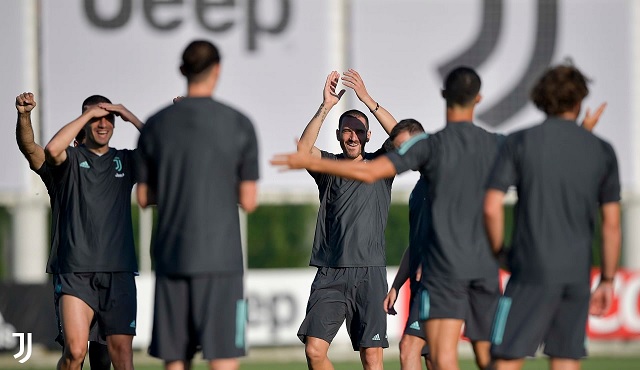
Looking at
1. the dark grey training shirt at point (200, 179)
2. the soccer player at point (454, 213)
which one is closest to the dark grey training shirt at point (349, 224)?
the soccer player at point (454, 213)

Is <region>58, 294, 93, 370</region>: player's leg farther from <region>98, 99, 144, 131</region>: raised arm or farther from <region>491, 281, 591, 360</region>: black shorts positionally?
<region>491, 281, 591, 360</region>: black shorts

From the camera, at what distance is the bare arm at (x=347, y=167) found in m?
7.66

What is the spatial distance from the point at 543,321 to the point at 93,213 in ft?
12.4

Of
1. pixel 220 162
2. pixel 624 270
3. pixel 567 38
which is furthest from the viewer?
pixel 567 38

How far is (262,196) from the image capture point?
20.4m

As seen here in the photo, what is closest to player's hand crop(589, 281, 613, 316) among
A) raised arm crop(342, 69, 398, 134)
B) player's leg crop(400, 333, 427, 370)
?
player's leg crop(400, 333, 427, 370)

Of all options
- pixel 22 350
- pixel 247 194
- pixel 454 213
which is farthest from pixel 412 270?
pixel 22 350

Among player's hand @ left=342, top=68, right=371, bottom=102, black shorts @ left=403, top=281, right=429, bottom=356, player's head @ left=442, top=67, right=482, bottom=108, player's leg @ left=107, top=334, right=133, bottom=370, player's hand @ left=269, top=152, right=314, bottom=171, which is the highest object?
player's hand @ left=342, top=68, right=371, bottom=102

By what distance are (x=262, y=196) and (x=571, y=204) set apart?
13.1m

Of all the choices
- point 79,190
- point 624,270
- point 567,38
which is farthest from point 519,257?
point 567,38

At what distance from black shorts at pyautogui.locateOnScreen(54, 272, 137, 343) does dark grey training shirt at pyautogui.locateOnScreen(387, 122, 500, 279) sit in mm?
2637

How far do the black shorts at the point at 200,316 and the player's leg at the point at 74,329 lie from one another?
2218mm

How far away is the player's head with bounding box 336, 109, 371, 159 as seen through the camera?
1080 centimetres

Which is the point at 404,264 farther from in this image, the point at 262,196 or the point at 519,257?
the point at 262,196
